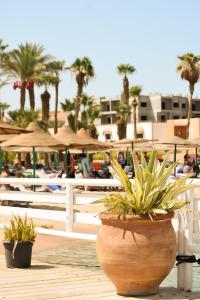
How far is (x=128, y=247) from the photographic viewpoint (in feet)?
19.6

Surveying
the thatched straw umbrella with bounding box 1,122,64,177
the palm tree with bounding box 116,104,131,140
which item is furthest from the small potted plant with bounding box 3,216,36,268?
the palm tree with bounding box 116,104,131,140

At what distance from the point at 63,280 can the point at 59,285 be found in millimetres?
337

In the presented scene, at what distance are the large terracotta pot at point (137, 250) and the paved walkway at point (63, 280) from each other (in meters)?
0.22

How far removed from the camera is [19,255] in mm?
7973

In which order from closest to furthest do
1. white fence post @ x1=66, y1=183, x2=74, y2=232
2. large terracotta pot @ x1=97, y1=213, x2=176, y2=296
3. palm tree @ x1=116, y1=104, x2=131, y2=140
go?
large terracotta pot @ x1=97, y1=213, x2=176, y2=296 < white fence post @ x1=66, y1=183, x2=74, y2=232 < palm tree @ x1=116, y1=104, x2=131, y2=140

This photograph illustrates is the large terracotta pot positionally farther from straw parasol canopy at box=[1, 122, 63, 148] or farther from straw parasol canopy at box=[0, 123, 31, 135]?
straw parasol canopy at box=[1, 122, 63, 148]

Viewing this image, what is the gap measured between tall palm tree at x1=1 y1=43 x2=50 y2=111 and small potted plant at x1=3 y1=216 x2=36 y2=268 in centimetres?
5912

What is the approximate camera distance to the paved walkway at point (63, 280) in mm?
6289

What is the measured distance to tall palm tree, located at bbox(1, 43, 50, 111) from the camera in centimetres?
6769

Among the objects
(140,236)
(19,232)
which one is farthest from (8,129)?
(140,236)

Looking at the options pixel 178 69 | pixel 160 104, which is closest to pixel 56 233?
pixel 178 69

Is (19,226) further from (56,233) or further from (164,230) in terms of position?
(164,230)

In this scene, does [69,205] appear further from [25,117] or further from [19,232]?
[25,117]

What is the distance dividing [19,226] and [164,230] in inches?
96.3
